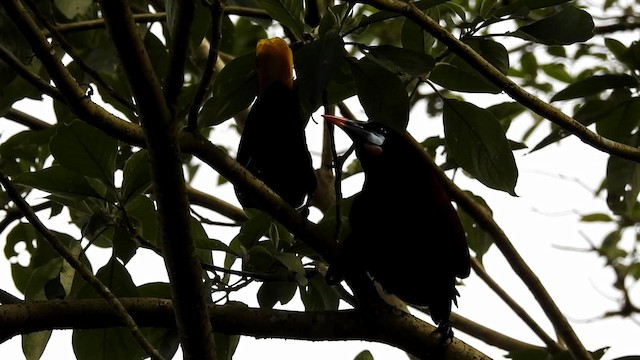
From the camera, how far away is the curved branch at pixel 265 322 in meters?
1.56

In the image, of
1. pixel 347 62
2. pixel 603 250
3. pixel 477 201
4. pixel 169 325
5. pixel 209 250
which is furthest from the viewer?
pixel 603 250

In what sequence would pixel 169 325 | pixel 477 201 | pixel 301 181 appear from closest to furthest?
1. pixel 169 325
2. pixel 301 181
3. pixel 477 201

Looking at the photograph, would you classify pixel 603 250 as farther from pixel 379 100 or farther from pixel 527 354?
pixel 379 100

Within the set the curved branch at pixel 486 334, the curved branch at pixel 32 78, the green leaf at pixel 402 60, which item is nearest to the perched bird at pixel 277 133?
the green leaf at pixel 402 60

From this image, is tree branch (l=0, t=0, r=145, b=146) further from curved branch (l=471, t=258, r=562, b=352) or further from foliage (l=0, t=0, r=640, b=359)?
curved branch (l=471, t=258, r=562, b=352)

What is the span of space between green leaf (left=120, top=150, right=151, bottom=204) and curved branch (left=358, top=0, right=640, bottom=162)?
565mm

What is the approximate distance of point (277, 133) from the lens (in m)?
2.05

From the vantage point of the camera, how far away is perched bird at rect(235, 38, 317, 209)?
1.89 meters

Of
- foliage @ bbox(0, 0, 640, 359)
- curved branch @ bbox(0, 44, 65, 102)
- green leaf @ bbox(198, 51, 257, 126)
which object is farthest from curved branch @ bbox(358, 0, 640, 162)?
curved branch @ bbox(0, 44, 65, 102)

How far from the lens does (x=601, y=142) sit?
6.00 ft

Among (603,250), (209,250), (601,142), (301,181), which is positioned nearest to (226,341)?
(209,250)

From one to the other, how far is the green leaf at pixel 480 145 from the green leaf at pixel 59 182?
80 centimetres

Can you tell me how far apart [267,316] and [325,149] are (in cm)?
132

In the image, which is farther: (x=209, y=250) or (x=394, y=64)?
(x=209, y=250)
